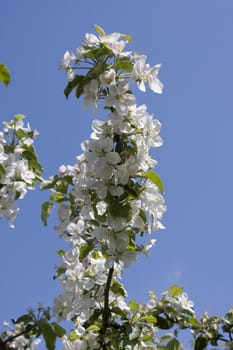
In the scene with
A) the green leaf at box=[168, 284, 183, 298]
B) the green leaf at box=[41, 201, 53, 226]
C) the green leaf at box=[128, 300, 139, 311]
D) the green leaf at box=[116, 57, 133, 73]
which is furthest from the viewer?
the green leaf at box=[41, 201, 53, 226]

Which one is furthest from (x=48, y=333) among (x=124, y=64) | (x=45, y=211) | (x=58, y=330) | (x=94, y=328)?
(x=124, y=64)

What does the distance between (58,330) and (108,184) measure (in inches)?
31.4

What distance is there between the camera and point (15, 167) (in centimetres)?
297

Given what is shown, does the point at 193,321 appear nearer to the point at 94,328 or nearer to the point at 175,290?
the point at 175,290

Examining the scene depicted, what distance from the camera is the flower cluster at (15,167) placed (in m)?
2.95

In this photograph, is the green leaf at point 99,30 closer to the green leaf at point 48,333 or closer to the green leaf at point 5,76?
the green leaf at point 5,76

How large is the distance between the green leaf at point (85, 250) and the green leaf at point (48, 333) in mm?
351

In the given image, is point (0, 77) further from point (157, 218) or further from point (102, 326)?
point (102, 326)

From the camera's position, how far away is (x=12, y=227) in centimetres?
308

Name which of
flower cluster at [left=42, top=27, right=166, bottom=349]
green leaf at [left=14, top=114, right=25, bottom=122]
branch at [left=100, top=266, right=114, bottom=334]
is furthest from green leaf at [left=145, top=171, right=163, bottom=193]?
green leaf at [left=14, top=114, right=25, bottom=122]

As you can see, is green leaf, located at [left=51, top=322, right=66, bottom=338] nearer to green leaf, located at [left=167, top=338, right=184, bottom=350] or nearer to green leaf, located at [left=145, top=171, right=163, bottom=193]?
green leaf, located at [left=167, top=338, right=184, bottom=350]

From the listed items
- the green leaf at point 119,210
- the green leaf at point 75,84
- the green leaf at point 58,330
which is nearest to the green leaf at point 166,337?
the green leaf at point 58,330

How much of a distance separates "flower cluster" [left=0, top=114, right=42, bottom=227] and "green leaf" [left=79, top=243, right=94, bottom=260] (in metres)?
0.58

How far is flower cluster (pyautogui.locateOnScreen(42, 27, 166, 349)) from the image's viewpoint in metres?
2.30
